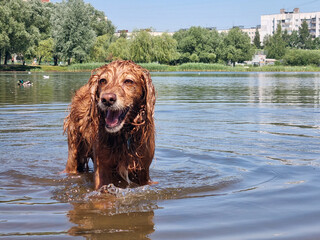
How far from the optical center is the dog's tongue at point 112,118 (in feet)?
18.6

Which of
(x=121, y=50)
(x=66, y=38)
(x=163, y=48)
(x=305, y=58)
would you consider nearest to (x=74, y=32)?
(x=66, y=38)

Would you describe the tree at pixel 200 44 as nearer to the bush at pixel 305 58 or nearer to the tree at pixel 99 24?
the tree at pixel 99 24

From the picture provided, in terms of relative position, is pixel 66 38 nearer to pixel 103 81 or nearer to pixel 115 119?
pixel 103 81

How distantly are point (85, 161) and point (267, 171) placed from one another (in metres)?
3.06

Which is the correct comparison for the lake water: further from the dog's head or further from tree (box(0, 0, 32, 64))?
tree (box(0, 0, 32, 64))

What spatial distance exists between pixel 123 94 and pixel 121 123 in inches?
13.6

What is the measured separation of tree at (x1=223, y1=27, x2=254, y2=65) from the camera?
16100 centimetres

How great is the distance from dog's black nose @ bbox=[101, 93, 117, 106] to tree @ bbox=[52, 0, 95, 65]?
92279 mm

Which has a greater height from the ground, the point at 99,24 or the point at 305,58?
the point at 99,24

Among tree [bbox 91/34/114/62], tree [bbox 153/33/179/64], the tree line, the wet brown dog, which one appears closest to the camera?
the wet brown dog

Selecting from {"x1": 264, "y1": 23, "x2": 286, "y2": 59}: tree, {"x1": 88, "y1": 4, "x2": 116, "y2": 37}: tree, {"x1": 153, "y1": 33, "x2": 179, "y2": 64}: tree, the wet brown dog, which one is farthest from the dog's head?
{"x1": 264, "y1": 23, "x2": 286, "y2": 59}: tree

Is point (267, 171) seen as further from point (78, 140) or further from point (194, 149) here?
point (78, 140)

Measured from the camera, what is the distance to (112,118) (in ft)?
A: 18.8

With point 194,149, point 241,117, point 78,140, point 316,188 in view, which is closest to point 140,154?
point 78,140
